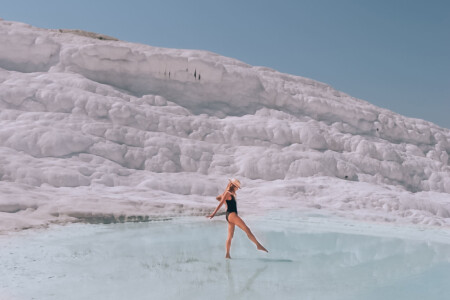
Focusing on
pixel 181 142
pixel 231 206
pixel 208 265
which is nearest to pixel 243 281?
pixel 208 265

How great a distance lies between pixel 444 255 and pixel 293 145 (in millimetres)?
11583

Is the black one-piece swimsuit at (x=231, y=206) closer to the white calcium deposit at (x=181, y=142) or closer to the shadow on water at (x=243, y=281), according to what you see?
the shadow on water at (x=243, y=281)

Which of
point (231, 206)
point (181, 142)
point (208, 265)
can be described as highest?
point (181, 142)

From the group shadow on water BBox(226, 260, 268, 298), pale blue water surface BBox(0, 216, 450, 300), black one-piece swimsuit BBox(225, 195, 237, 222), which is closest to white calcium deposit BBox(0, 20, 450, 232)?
pale blue water surface BBox(0, 216, 450, 300)

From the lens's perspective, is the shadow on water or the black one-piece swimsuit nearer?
the shadow on water

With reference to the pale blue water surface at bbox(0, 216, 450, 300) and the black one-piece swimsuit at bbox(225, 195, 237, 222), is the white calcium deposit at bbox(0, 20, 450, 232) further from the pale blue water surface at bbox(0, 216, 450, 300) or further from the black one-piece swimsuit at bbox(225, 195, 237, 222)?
the black one-piece swimsuit at bbox(225, 195, 237, 222)

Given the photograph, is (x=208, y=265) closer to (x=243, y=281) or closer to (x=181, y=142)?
(x=243, y=281)

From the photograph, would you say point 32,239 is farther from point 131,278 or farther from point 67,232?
point 131,278

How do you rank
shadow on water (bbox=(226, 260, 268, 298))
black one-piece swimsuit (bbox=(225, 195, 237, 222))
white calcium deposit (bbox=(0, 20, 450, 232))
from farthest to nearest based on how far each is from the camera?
white calcium deposit (bbox=(0, 20, 450, 232)), black one-piece swimsuit (bbox=(225, 195, 237, 222)), shadow on water (bbox=(226, 260, 268, 298))

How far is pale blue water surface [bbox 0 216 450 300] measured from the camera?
14.3 feet

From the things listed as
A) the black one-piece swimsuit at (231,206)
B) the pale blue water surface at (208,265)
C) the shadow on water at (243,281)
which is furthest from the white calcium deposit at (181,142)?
the shadow on water at (243,281)

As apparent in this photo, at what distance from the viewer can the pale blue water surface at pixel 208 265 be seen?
4371 mm

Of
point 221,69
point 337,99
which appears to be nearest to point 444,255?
point 221,69

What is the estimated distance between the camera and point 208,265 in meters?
5.57
